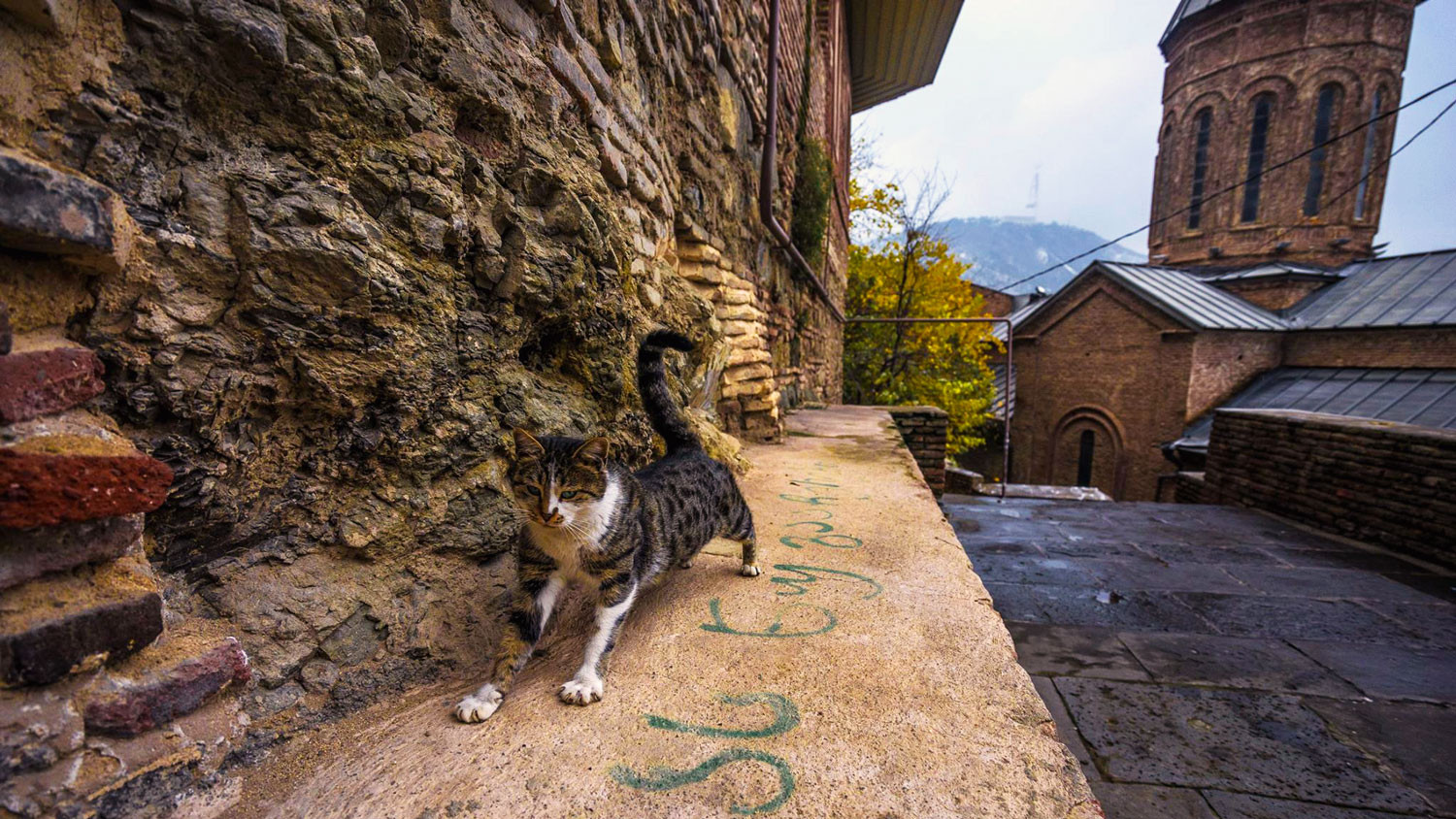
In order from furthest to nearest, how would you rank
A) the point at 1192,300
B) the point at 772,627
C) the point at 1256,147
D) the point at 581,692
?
the point at 1256,147
the point at 1192,300
the point at 772,627
the point at 581,692

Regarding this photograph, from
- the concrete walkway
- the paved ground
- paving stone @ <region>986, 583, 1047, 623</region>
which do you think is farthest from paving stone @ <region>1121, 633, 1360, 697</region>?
the concrete walkway

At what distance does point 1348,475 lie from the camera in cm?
583

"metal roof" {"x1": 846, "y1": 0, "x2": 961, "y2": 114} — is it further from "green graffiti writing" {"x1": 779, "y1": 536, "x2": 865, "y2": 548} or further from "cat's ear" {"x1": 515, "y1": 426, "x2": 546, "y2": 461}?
"cat's ear" {"x1": 515, "y1": 426, "x2": 546, "y2": 461}

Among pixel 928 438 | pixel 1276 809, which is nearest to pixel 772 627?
pixel 1276 809

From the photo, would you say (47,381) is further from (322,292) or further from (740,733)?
(740,733)

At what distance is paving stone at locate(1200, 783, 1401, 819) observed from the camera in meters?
2.03

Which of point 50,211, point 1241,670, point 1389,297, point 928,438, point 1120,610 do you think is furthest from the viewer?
point 1389,297

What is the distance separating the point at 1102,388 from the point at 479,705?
66.0 feet

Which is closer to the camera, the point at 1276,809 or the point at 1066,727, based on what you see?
the point at 1276,809

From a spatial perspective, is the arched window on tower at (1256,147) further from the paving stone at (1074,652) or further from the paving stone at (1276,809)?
the paving stone at (1276,809)

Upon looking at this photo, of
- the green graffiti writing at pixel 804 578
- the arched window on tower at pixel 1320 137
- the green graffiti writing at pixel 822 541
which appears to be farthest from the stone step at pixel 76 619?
the arched window on tower at pixel 1320 137

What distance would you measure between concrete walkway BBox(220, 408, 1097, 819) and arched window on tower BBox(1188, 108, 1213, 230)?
25983mm

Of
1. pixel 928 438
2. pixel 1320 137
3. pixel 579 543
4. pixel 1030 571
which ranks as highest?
pixel 1320 137

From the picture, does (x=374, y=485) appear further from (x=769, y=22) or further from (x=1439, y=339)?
(x=1439, y=339)
